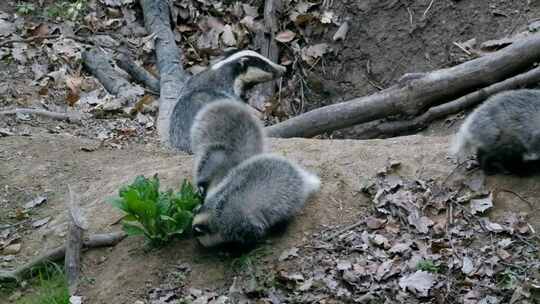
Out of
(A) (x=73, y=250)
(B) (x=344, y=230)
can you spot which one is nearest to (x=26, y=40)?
(A) (x=73, y=250)

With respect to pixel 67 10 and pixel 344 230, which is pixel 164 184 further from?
pixel 67 10

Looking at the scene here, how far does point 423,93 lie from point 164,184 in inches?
105

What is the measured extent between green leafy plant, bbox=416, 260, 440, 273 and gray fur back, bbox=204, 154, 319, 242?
0.83m

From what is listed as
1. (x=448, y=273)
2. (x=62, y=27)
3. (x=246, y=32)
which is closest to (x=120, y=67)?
(x=62, y=27)

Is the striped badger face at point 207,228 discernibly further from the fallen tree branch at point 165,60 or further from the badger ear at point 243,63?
the badger ear at point 243,63

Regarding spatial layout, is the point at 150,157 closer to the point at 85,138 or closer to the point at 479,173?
the point at 85,138

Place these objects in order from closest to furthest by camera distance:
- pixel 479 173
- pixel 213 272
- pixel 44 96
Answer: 1. pixel 213 272
2. pixel 479 173
3. pixel 44 96

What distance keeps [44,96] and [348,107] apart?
3.20m

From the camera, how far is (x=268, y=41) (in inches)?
354

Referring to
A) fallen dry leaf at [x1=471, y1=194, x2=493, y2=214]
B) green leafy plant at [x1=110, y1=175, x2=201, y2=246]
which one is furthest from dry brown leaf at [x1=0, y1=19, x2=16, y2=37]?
fallen dry leaf at [x1=471, y1=194, x2=493, y2=214]

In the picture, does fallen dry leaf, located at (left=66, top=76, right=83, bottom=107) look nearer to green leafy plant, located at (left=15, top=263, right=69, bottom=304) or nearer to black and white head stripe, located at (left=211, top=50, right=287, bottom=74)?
black and white head stripe, located at (left=211, top=50, right=287, bottom=74)

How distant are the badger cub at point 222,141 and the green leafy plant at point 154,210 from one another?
24 cm

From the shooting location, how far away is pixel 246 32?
364 inches

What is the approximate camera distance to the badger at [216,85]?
24.1 feet
